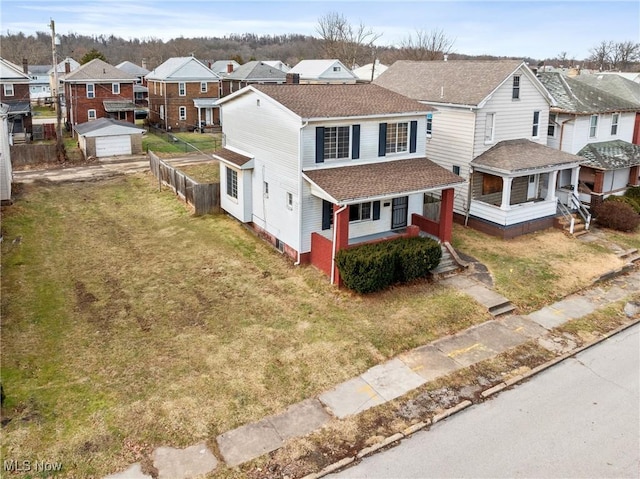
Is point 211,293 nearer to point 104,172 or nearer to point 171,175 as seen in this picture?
point 171,175

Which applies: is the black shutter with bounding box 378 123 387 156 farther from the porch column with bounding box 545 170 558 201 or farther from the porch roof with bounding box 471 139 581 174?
the porch column with bounding box 545 170 558 201

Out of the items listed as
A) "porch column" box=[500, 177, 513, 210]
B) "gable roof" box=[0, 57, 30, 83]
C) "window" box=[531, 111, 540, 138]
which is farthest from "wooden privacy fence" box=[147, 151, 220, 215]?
"gable roof" box=[0, 57, 30, 83]

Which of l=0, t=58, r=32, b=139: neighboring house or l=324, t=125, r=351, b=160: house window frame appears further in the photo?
l=0, t=58, r=32, b=139: neighboring house

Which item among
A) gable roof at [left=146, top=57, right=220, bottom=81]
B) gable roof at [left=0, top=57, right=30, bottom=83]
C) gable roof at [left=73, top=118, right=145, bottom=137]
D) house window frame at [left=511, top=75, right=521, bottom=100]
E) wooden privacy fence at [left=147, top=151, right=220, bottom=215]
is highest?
gable roof at [left=146, top=57, right=220, bottom=81]

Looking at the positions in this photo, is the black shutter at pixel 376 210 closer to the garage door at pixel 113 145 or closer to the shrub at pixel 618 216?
the shrub at pixel 618 216

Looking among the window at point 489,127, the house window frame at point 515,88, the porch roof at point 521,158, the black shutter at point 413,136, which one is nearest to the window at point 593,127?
the porch roof at point 521,158
